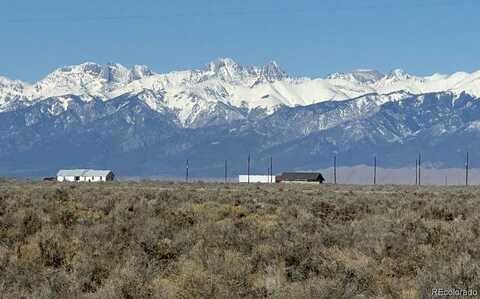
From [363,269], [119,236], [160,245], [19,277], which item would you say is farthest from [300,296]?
[119,236]

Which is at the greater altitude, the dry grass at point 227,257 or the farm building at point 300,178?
the farm building at point 300,178

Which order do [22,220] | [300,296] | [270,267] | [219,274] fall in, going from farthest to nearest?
[22,220] → [270,267] → [219,274] → [300,296]

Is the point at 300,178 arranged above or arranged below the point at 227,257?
above

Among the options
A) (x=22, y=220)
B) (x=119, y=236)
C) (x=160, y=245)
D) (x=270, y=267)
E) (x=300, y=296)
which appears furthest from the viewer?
(x=22, y=220)

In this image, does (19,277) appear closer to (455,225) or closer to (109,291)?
(109,291)

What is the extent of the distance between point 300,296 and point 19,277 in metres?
5.33

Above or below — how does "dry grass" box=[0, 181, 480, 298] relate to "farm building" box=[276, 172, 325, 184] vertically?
below

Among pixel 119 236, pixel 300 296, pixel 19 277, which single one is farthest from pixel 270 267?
pixel 119 236

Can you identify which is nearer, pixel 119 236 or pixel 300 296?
pixel 300 296

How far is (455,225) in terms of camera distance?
88.8 ft

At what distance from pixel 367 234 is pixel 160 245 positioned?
5.73 m

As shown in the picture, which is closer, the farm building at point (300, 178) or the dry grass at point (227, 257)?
the dry grass at point (227, 257)

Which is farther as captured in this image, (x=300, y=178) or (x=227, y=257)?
(x=300, y=178)

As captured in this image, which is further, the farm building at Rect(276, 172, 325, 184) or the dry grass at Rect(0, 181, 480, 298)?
the farm building at Rect(276, 172, 325, 184)
